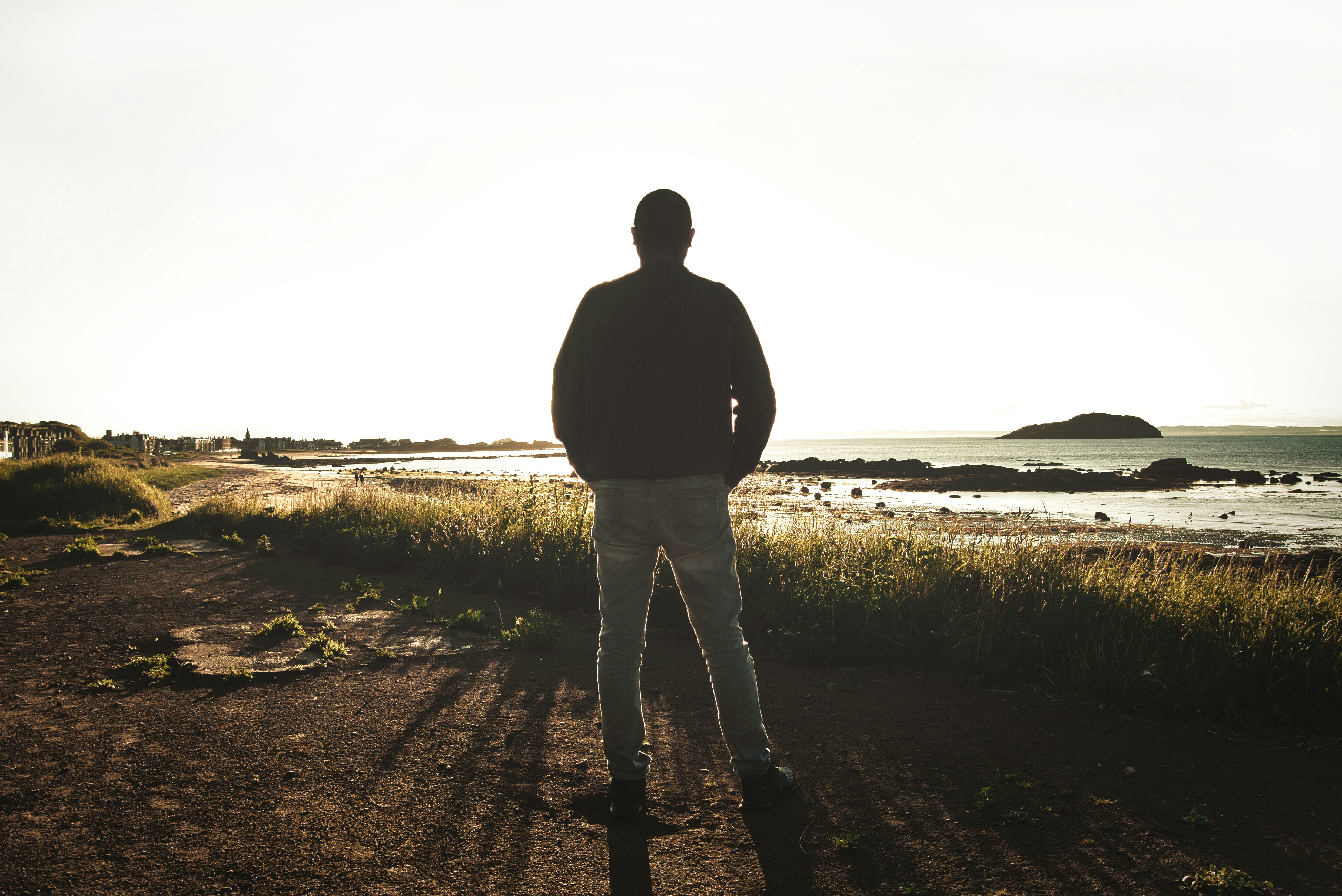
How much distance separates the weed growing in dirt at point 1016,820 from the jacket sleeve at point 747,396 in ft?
5.71

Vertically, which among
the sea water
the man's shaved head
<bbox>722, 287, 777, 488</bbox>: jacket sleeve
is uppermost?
the man's shaved head

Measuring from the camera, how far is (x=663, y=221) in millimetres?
2824

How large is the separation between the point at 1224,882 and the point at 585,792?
237cm

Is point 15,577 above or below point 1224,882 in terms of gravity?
above

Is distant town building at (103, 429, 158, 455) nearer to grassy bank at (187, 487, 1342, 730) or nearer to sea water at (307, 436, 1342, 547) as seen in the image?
Result: sea water at (307, 436, 1342, 547)

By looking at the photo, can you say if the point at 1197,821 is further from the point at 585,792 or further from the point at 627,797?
the point at 585,792

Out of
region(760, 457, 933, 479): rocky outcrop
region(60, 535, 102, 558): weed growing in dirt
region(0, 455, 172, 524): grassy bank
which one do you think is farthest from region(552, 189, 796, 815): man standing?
region(760, 457, 933, 479): rocky outcrop

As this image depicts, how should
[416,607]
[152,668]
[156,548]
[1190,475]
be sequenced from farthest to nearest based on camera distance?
[1190,475]
[156,548]
[416,607]
[152,668]

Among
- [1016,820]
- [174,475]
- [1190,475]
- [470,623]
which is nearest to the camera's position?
[1016,820]

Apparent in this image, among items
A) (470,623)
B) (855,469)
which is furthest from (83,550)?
(855,469)

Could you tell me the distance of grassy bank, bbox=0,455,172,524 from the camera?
→ 13.3 m

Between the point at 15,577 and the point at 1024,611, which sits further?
the point at 15,577

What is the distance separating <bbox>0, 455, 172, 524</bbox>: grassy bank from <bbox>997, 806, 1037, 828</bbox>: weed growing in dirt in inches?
604

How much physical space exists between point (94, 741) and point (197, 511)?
11.4 metres
